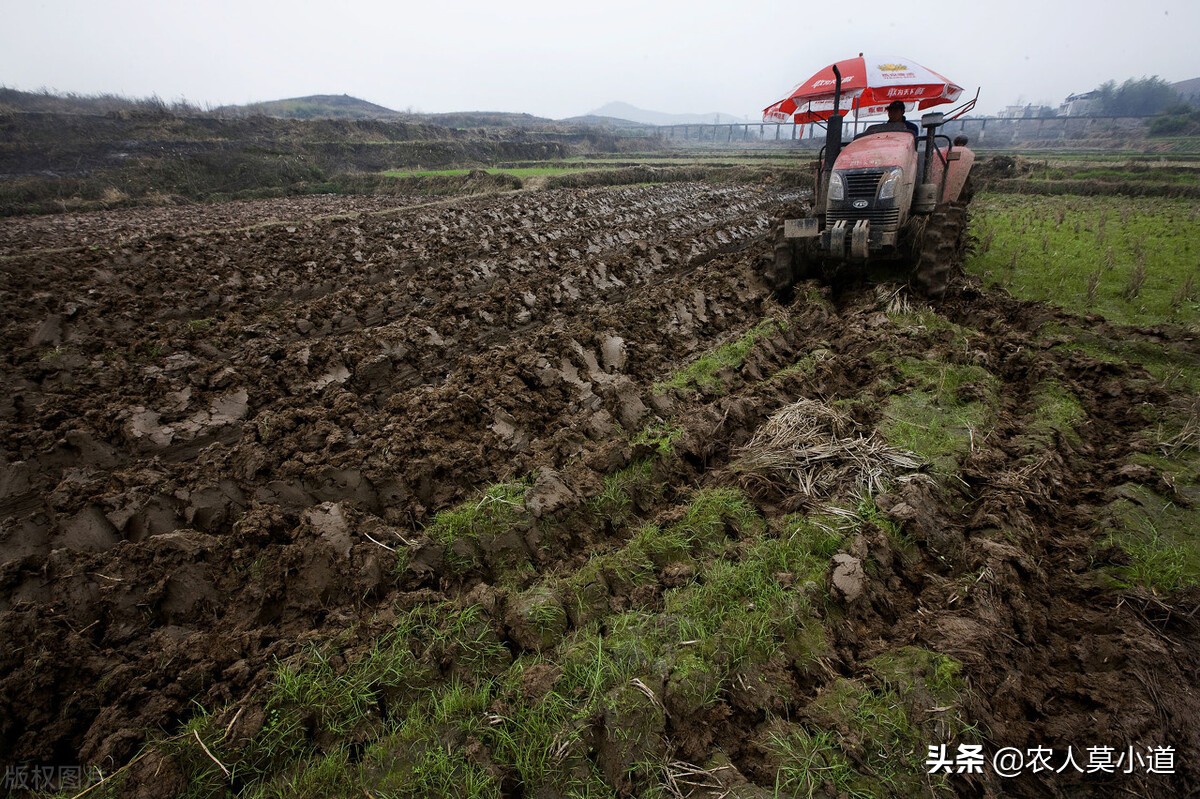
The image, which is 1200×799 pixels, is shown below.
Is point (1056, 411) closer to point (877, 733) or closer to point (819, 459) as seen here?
point (819, 459)

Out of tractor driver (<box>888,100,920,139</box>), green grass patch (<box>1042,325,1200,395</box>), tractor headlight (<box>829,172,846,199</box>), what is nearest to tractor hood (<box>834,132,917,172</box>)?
tractor headlight (<box>829,172,846,199</box>)

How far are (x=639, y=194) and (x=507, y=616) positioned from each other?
17470 millimetres

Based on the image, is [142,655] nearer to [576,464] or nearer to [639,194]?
[576,464]

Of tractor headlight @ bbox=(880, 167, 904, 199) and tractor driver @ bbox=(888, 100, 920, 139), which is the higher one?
tractor driver @ bbox=(888, 100, 920, 139)

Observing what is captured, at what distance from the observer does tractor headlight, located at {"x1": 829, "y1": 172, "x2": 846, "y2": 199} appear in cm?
754

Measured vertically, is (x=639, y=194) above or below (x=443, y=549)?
above

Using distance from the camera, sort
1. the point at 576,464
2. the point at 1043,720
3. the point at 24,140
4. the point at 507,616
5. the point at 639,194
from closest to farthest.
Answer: the point at 1043,720 < the point at 507,616 < the point at 576,464 < the point at 639,194 < the point at 24,140

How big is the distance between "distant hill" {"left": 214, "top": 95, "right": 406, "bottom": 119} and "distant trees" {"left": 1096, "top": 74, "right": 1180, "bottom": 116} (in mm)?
95873

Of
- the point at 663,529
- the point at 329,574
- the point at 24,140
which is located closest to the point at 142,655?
the point at 329,574

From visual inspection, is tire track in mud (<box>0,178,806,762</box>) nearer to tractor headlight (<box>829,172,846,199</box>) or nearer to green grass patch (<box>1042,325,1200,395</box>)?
tractor headlight (<box>829,172,846,199</box>)

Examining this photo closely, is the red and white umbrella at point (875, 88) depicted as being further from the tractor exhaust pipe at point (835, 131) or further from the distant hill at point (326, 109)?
the distant hill at point (326, 109)

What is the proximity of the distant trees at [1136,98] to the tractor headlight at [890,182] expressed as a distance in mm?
90225

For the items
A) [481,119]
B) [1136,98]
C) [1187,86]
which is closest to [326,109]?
[481,119]

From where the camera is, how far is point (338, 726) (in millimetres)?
2572
